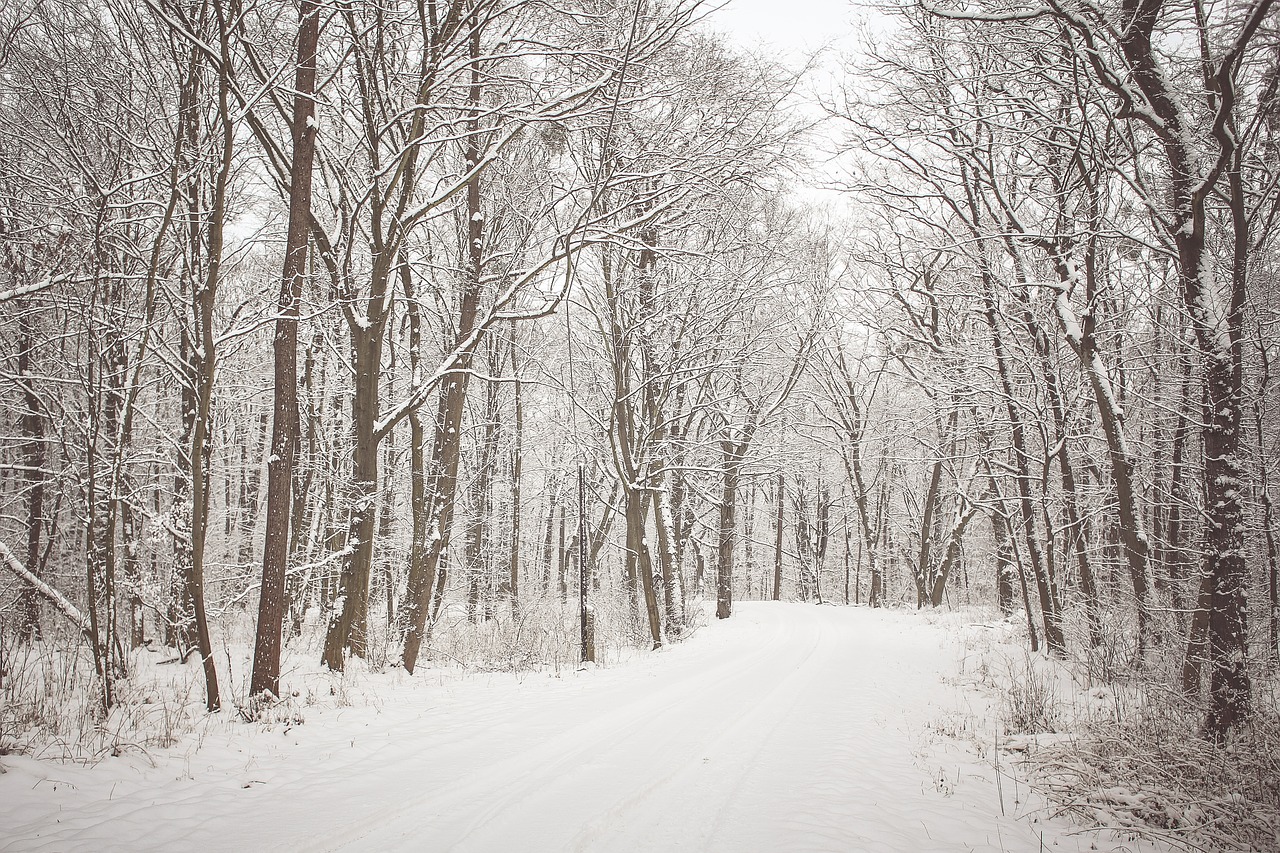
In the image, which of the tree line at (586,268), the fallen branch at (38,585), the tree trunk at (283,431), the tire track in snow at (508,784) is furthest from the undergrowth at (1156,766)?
the fallen branch at (38,585)

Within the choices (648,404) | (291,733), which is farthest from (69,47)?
(648,404)

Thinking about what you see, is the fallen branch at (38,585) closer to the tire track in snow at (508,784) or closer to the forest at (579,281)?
the forest at (579,281)

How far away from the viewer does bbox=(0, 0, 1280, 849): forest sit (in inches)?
246

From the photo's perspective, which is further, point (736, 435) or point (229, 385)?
point (736, 435)

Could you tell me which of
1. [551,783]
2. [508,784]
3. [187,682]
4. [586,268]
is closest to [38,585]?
[187,682]

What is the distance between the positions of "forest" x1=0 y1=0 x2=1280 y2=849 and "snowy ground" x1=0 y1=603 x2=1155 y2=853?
1.30m

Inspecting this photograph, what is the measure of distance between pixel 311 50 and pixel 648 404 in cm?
967

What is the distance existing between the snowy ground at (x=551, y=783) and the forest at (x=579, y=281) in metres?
1.30

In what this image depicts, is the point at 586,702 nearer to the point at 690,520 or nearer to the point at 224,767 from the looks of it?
the point at 224,767

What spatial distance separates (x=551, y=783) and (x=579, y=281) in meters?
9.98

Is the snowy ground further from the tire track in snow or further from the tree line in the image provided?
the tree line

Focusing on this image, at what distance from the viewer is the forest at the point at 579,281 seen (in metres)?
6.25

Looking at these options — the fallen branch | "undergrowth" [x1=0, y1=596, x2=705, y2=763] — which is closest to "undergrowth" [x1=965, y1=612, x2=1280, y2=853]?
"undergrowth" [x1=0, y1=596, x2=705, y2=763]

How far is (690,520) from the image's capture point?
20719mm
